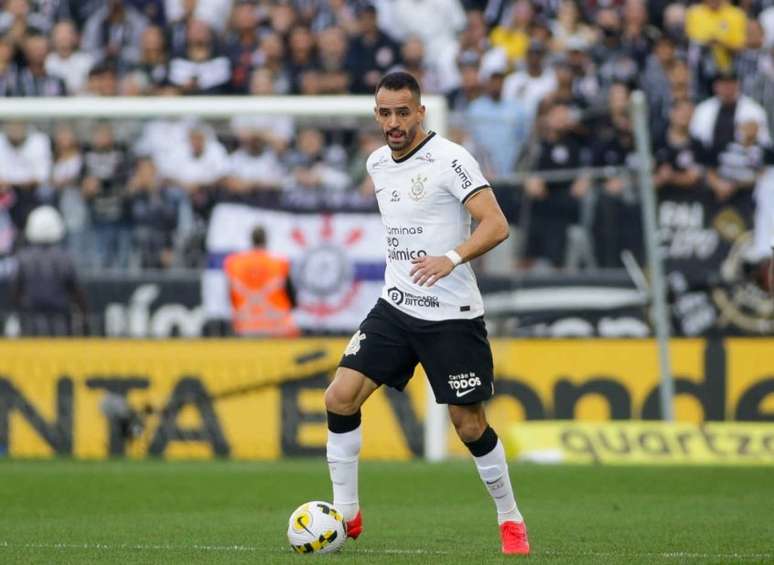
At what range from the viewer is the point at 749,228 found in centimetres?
1750

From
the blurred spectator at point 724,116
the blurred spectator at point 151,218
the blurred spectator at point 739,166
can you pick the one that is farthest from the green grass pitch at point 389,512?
the blurred spectator at point 724,116

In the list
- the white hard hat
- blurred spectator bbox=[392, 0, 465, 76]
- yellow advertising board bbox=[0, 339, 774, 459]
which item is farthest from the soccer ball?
blurred spectator bbox=[392, 0, 465, 76]

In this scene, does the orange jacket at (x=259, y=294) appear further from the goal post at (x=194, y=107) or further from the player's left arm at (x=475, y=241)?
the player's left arm at (x=475, y=241)

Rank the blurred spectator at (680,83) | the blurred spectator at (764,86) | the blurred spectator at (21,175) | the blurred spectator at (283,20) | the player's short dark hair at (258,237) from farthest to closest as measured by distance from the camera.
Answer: the blurred spectator at (283,20) < the blurred spectator at (680,83) < the blurred spectator at (764,86) < the blurred spectator at (21,175) < the player's short dark hair at (258,237)

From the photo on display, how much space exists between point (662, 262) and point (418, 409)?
9.89 feet

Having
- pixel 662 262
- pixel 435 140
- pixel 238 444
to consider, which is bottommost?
pixel 238 444

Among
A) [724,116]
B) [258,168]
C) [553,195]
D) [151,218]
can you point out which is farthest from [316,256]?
[724,116]

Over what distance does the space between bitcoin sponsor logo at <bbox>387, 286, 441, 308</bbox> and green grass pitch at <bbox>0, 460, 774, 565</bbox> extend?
125 centimetres

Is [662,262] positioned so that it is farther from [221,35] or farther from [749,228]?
[221,35]

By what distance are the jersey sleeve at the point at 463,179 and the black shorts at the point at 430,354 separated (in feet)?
2.16

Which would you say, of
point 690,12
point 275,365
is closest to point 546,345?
point 275,365

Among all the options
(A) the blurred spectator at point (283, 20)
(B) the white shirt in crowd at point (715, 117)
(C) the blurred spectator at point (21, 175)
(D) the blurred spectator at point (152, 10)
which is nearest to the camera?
(C) the blurred spectator at point (21, 175)

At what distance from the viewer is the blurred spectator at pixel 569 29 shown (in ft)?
70.1

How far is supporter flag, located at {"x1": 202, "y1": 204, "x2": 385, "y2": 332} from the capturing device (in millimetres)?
17281
